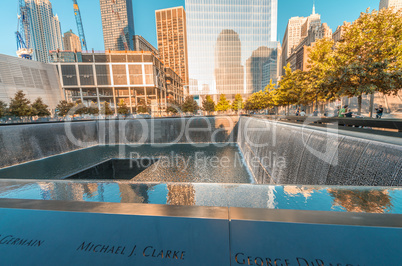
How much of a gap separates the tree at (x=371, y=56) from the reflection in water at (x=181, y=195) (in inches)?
428

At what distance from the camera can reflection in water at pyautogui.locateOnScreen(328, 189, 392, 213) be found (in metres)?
1.65

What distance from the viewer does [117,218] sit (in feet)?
3.77

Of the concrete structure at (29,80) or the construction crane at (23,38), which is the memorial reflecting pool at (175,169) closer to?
the concrete structure at (29,80)

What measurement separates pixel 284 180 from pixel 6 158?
54.4ft

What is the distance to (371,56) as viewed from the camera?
30.2 feet

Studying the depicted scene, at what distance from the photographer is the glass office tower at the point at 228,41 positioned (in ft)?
204

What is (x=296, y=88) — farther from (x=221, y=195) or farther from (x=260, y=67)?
(x=260, y=67)

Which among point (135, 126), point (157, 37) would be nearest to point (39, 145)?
point (135, 126)

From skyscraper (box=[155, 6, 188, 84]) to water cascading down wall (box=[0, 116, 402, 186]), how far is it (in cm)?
10243

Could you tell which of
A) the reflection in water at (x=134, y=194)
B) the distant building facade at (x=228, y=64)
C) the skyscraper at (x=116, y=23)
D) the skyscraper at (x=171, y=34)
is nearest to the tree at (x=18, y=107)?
the reflection in water at (x=134, y=194)

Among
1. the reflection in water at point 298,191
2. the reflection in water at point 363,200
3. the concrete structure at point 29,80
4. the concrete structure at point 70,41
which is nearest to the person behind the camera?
the reflection in water at point 363,200

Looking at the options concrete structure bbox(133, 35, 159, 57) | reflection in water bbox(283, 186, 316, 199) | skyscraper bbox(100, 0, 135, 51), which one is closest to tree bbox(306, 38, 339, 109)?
reflection in water bbox(283, 186, 316, 199)

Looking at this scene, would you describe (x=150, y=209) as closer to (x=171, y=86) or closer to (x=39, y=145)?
(x=39, y=145)

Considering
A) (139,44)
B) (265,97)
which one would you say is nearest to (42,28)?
(139,44)
